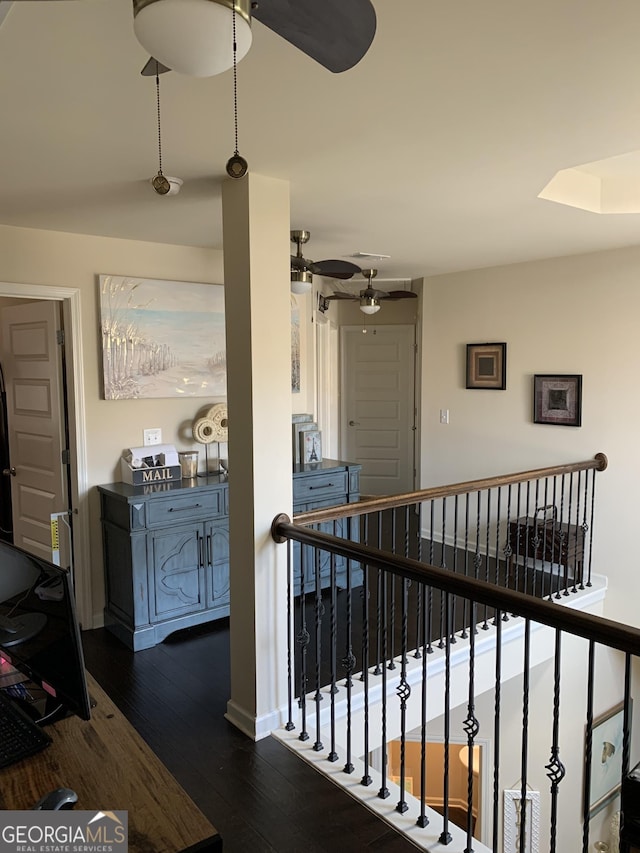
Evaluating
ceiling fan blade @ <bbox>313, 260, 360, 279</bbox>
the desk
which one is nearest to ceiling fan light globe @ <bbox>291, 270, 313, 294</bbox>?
ceiling fan blade @ <bbox>313, 260, 360, 279</bbox>

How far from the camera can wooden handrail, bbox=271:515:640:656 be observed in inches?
56.6

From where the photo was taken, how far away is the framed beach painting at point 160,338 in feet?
12.7

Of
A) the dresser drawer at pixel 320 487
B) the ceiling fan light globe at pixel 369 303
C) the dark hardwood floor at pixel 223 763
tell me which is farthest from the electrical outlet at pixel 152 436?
the ceiling fan light globe at pixel 369 303

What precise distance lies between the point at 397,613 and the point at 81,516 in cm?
218

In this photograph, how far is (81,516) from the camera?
383cm

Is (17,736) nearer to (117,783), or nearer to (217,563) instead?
(117,783)

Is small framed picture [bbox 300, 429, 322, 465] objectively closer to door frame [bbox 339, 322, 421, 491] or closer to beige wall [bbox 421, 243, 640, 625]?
beige wall [bbox 421, 243, 640, 625]

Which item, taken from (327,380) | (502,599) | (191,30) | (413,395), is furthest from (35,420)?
(413,395)

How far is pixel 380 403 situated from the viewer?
6.55 metres

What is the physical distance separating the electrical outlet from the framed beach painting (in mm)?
244

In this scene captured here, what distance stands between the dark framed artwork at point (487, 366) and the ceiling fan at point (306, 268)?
6.26ft

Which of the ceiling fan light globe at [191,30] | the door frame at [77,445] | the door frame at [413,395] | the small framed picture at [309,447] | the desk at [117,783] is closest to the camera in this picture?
the ceiling fan light globe at [191,30]

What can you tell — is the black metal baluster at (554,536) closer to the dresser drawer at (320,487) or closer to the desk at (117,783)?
the dresser drawer at (320,487)

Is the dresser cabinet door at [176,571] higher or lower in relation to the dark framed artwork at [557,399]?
lower
